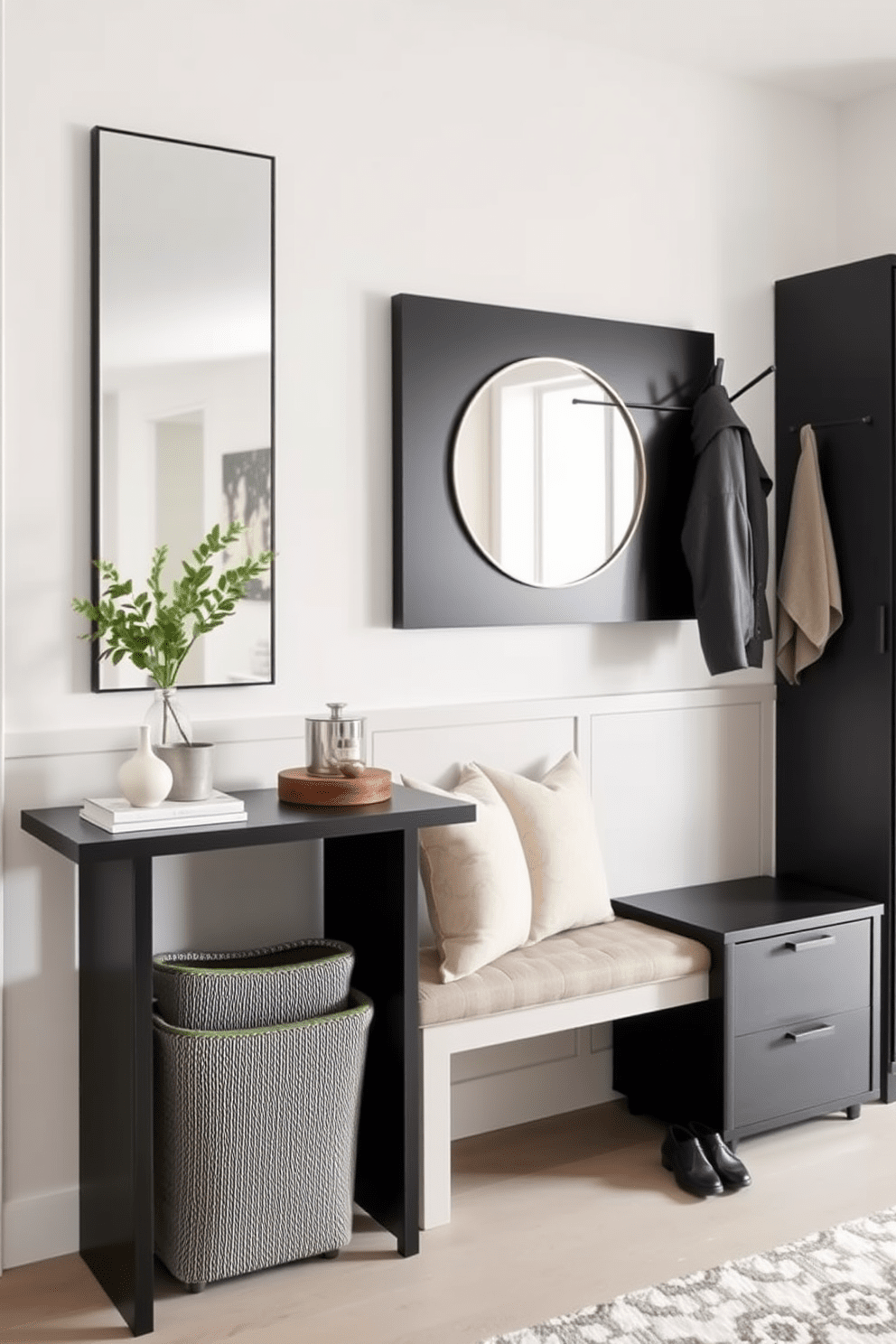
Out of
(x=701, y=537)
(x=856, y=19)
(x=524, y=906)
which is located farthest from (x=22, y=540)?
(x=856, y=19)

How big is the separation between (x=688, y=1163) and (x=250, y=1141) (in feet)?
3.35

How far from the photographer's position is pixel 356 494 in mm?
3072

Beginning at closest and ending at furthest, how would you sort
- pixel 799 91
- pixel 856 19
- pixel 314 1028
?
pixel 314 1028, pixel 856 19, pixel 799 91

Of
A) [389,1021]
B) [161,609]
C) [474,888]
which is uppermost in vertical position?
[161,609]

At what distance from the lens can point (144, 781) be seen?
246 cm

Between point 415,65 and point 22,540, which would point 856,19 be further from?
point 22,540

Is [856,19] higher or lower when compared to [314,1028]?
higher

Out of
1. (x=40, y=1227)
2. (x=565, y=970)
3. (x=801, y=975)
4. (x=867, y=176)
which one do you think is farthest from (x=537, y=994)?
(x=867, y=176)

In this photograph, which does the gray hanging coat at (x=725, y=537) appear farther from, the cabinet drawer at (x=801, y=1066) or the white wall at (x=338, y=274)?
the cabinet drawer at (x=801, y=1066)

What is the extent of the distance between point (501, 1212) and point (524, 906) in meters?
0.64

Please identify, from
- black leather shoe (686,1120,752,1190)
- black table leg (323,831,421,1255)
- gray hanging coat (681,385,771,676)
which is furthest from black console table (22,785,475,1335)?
gray hanging coat (681,385,771,676)

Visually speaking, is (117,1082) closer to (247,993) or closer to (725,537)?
(247,993)

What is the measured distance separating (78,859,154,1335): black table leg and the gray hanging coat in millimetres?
1611

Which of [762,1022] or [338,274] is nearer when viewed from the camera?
[338,274]
